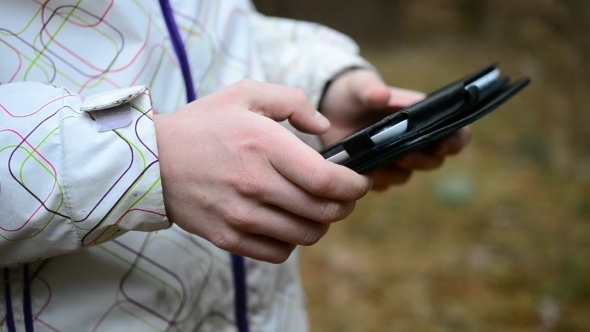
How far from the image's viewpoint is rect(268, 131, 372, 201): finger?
32 centimetres

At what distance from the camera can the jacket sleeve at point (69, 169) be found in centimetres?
31

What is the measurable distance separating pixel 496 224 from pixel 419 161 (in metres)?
0.82

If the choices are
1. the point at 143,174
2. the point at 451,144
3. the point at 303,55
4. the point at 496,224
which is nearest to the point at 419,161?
the point at 451,144

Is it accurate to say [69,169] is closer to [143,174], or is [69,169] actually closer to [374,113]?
[143,174]

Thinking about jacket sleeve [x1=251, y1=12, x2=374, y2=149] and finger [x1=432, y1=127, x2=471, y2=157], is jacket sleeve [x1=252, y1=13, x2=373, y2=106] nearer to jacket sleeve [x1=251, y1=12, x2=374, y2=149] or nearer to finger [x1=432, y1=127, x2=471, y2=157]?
jacket sleeve [x1=251, y1=12, x2=374, y2=149]

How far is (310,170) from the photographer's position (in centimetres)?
32

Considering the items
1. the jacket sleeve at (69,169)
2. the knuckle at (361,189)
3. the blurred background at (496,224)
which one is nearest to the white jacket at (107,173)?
the jacket sleeve at (69,169)

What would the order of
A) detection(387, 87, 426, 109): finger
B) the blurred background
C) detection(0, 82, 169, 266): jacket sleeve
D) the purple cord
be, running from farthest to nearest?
1. the blurred background
2. detection(387, 87, 426, 109): finger
3. the purple cord
4. detection(0, 82, 169, 266): jacket sleeve

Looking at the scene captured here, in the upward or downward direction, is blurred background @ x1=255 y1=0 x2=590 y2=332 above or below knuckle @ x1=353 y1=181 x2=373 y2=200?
below

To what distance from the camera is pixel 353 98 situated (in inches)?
21.5

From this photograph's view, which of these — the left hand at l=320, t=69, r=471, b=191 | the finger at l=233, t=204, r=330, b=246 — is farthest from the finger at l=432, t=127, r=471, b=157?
the finger at l=233, t=204, r=330, b=246

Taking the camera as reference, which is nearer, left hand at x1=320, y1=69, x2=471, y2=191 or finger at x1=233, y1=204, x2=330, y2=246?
finger at x1=233, y1=204, x2=330, y2=246

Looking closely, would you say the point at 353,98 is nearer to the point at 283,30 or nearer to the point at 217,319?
the point at 283,30

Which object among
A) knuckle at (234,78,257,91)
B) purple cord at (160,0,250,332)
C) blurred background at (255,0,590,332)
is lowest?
blurred background at (255,0,590,332)
